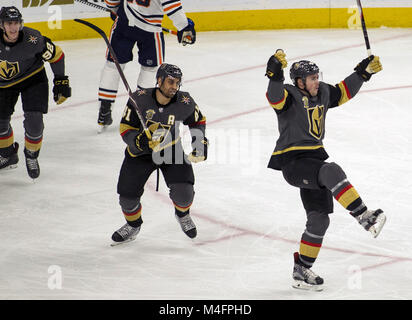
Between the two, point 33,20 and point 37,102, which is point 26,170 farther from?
point 33,20

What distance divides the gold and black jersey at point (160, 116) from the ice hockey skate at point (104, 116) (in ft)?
7.21

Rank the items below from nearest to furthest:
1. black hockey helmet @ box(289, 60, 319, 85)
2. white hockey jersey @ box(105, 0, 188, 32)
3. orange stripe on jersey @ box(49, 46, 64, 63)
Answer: black hockey helmet @ box(289, 60, 319, 85), orange stripe on jersey @ box(49, 46, 64, 63), white hockey jersey @ box(105, 0, 188, 32)

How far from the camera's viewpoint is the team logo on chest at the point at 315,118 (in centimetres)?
362

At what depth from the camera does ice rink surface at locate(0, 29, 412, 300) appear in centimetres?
366

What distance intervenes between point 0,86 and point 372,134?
8.45ft

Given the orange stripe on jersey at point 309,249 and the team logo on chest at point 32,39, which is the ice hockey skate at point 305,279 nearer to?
the orange stripe on jersey at point 309,249

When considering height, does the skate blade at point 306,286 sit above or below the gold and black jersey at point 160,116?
below

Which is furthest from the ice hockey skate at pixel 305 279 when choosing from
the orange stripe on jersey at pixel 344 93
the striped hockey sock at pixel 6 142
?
the striped hockey sock at pixel 6 142

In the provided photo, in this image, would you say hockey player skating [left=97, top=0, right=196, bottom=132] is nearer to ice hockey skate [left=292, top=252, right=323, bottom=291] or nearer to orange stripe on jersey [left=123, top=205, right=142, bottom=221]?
orange stripe on jersey [left=123, top=205, right=142, bottom=221]

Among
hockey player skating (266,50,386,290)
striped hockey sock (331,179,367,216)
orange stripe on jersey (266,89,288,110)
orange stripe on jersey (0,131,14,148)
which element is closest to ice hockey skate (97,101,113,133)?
orange stripe on jersey (0,131,14,148)

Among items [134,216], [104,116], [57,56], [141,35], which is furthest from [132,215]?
[141,35]

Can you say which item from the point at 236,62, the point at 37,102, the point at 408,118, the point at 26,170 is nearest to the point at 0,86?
the point at 37,102

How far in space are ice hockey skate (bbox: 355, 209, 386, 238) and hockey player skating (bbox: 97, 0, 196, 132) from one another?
2.95m

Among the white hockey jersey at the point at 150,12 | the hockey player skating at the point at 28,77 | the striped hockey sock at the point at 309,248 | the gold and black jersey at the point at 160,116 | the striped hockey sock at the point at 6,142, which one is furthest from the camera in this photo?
the white hockey jersey at the point at 150,12
